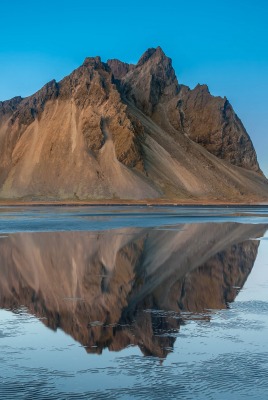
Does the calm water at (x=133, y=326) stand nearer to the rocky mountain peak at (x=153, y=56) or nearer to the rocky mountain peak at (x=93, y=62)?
the rocky mountain peak at (x=93, y=62)

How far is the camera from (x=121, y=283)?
16.9m

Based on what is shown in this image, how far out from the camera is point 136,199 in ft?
410

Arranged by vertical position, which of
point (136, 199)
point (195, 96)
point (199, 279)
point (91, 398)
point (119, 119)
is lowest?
point (91, 398)

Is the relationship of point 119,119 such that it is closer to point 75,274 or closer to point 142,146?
point 142,146

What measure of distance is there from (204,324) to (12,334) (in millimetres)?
3749

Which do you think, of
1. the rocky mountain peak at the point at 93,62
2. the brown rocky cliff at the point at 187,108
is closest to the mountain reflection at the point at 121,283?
the rocky mountain peak at the point at 93,62

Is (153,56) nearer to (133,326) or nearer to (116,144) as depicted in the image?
(116,144)

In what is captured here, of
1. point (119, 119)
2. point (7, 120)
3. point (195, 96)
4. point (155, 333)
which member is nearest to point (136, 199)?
point (119, 119)

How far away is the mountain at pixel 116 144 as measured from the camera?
429ft

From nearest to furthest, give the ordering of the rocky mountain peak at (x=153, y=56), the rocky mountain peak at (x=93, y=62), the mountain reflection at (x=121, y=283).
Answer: the mountain reflection at (x=121, y=283)
the rocky mountain peak at (x=93, y=62)
the rocky mountain peak at (x=153, y=56)

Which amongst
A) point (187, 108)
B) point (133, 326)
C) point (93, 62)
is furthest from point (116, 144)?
point (133, 326)

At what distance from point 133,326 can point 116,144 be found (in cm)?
12843

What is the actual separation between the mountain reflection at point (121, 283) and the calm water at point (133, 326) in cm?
3

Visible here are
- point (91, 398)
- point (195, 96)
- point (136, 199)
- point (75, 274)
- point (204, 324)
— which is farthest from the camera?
point (195, 96)
